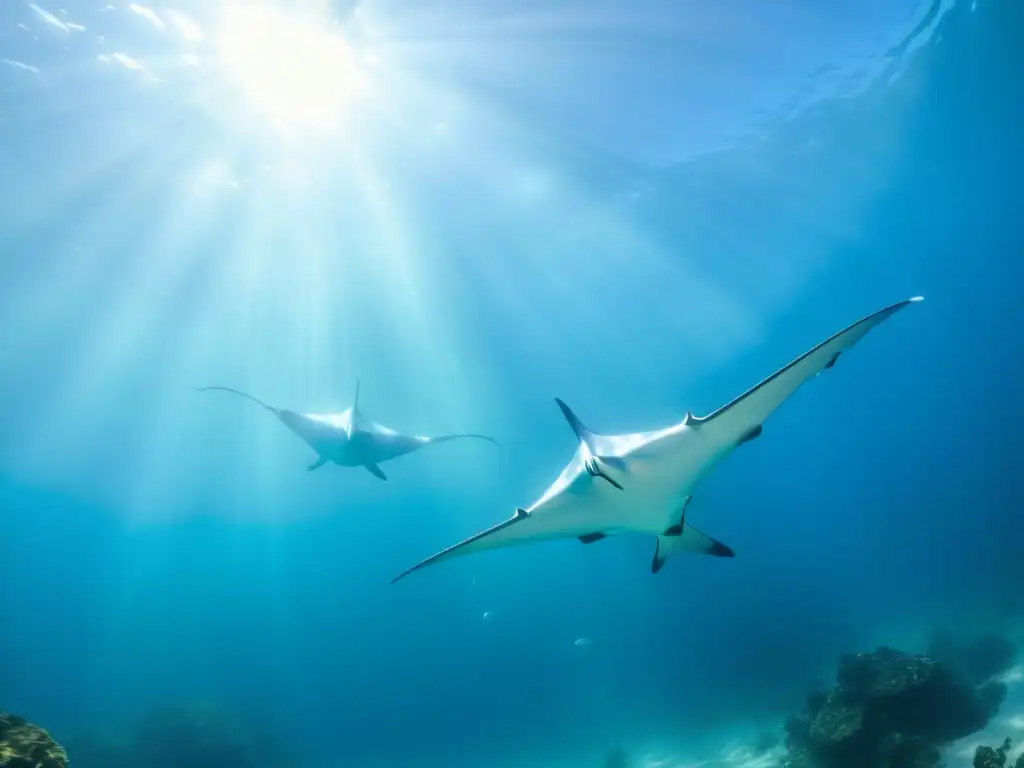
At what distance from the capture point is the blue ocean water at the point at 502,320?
14320 millimetres

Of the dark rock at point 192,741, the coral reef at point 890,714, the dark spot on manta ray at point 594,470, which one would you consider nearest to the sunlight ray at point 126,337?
the dark rock at point 192,741

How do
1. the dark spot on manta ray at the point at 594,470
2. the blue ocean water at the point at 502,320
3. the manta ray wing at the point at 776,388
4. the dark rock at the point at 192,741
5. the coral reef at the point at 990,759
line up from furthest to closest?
1. the dark rock at the point at 192,741
2. the blue ocean water at the point at 502,320
3. the coral reef at the point at 990,759
4. the dark spot on manta ray at the point at 594,470
5. the manta ray wing at the point at 776,388

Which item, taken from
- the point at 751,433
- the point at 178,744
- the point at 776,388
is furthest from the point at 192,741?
the point at 776,388

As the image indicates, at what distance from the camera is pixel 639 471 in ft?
15.1

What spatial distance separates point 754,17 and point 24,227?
2213 centimetres

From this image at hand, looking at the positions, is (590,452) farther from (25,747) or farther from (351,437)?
(25,747)

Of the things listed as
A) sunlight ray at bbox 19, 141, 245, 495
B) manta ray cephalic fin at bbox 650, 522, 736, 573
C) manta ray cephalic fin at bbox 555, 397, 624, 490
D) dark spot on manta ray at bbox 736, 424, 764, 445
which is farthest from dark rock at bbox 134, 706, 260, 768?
dark spot on manta ray at bbox 736, 424, 764, 445

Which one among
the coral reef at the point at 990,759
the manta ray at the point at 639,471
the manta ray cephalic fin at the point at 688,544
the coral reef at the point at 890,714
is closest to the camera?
the manta ray at the point at 639,471

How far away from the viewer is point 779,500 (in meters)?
56.5

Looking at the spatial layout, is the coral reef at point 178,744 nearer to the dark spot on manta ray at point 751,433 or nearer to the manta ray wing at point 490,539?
the manta ray wing at point 490,539

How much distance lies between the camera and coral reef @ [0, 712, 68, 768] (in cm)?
602

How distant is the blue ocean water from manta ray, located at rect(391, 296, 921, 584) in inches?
478

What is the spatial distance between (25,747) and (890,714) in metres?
14.2

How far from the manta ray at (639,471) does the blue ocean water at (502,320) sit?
478 inches
